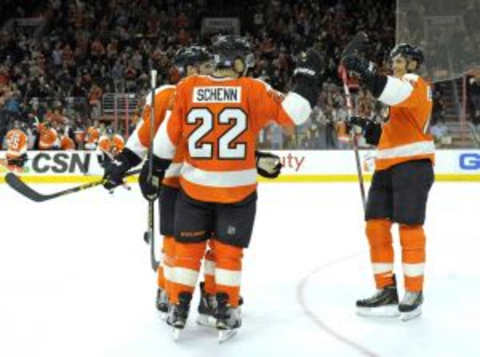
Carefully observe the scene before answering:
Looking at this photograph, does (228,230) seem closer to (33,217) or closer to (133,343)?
(133,343)

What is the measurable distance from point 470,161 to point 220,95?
768cm

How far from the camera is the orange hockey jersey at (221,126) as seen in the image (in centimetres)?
303

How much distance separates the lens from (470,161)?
10.0 m

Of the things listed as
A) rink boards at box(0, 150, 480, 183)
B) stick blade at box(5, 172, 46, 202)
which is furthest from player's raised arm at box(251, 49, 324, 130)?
rink boards at box(0, 150, 480, 183)

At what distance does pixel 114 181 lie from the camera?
127 inches

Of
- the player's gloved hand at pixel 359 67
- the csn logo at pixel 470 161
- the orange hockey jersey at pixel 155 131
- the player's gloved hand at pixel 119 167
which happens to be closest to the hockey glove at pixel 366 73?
the player's gloved hand at pixel 359 67

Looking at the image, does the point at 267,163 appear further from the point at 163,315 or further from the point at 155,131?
the point at 163,315

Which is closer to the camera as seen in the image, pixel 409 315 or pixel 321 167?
pixel 409 315

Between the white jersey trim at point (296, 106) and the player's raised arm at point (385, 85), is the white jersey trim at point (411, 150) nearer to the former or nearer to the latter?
the player's raised arm at point (385, 85)

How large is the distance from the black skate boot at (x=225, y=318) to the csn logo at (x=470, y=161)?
748 centimetres

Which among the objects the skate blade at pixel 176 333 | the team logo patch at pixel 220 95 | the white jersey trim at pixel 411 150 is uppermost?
the team logo patch at pixel 220 95

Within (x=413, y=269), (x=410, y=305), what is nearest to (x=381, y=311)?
(x=410, y=305)

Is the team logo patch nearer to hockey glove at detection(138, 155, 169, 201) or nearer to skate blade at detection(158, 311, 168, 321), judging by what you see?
hockey glove at detection(138, 155, 169, 201)

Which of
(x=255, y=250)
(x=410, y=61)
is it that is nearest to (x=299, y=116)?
(x=410, y=61)
